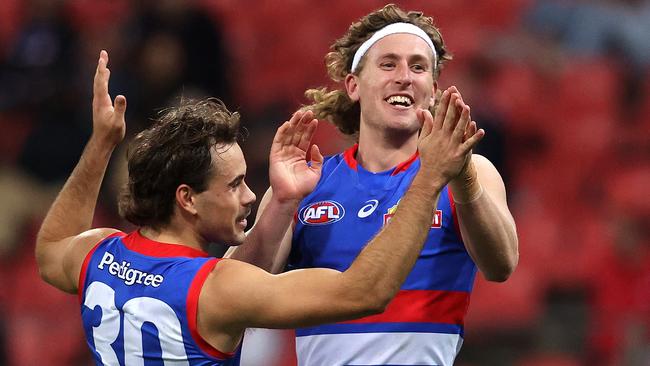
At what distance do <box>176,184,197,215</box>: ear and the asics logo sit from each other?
71cm

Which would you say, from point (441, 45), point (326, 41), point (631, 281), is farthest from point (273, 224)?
point (326, 41)

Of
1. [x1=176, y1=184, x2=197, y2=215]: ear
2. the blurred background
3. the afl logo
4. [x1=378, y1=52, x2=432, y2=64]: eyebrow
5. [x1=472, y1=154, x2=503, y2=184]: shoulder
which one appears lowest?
the blurred background

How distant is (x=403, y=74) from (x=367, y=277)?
121cm

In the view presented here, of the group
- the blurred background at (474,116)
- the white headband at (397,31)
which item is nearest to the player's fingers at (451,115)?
the white headband at (397,31)

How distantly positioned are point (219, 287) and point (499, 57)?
686 cm

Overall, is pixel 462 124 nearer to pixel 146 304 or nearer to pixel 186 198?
pixel 186 198

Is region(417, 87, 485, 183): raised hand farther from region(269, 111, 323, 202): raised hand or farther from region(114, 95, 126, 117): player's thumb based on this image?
region(114, 95, 126, 117): player's thumb

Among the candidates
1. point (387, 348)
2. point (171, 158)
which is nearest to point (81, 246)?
point (171, 158)

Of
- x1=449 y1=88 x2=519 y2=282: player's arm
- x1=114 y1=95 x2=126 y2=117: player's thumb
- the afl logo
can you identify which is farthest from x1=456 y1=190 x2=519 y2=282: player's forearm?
x1=114 y1=95 x2=126 y2=117: player's thumb

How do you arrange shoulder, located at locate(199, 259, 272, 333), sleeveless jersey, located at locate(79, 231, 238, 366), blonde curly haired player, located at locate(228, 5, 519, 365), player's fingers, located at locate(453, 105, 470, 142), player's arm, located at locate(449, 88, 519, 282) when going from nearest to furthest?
player's fingers, located at locate(453, 105, 470, 142) → shoulder, located at locate(199, 259, 272, 333) → sleeveless jersey, located at locate(79, 231, 238, 366) → player's arm, located at locate(449, 88, 519, 282) → blonde curly haired player, located at locate(228, 5, 519, 365)

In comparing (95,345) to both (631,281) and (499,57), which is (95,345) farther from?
(499,57)

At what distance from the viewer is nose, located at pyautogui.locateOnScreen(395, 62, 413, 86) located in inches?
181

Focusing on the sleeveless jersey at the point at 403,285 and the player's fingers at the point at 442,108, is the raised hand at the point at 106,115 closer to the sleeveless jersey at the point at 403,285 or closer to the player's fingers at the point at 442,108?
the sleeveless jersey at the point at 403,285

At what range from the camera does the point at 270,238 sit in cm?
451
